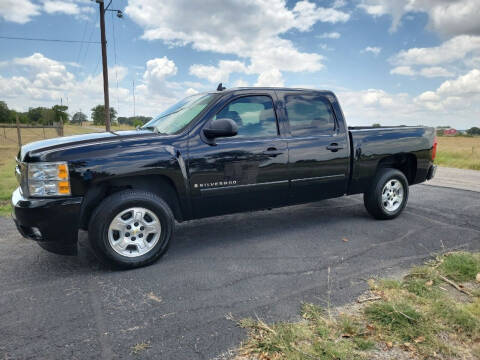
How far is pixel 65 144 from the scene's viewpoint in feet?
11.3

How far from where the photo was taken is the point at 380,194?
5207 mm

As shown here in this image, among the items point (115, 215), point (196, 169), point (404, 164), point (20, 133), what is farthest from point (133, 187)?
point (20, 133)

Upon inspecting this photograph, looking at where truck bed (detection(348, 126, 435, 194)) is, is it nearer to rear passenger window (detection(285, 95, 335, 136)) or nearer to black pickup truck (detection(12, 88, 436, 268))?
black pickup truck (detection(12, 88, 436, 268))

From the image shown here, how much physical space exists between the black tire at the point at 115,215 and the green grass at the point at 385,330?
1460mm

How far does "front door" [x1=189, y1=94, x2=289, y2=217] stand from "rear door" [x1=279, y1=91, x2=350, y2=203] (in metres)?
0.19

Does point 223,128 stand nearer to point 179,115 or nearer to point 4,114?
point 179,115

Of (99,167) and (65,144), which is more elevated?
(65,144)

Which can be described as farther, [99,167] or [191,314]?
[99,167]

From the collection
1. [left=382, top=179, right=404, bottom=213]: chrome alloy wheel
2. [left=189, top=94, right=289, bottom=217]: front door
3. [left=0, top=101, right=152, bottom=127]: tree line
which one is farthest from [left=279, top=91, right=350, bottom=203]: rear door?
[left=0, top=101, right=152, bottom=127]: tree line

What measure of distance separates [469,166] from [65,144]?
14288 mm

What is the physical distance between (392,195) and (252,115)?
8.68 feet

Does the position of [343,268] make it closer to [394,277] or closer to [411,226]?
[394,277]

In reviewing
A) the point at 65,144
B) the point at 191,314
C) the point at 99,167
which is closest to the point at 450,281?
the point at 191,314

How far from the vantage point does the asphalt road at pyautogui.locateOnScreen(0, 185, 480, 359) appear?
2445mm
